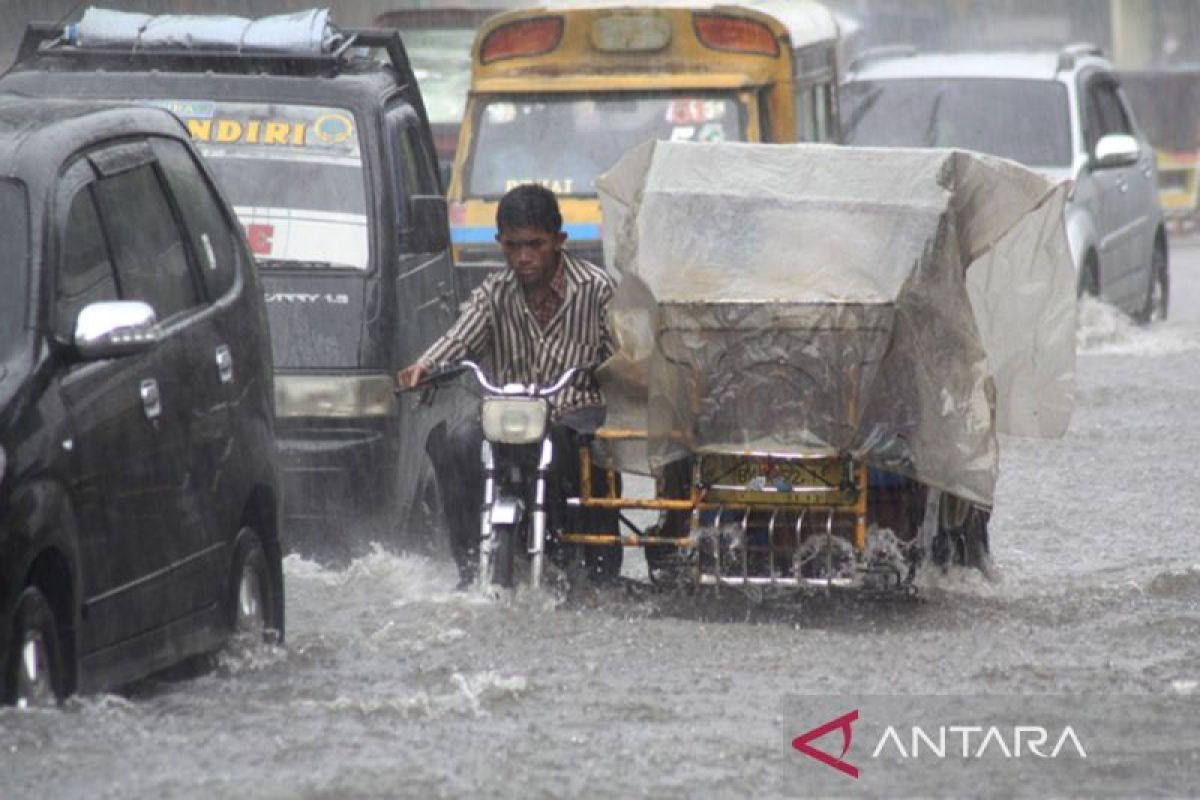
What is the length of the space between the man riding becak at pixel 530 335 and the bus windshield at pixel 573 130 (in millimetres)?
7167

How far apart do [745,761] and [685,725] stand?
462mm

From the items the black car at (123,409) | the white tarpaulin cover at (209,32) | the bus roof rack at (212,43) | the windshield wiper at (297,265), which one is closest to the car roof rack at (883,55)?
the bus roof rack at (212,43)

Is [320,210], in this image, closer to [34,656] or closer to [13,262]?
[13,262]

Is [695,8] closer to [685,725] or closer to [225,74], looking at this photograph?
[225,74]

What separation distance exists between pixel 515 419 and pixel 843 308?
1.11 meters

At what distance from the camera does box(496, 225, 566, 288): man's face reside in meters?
9.34

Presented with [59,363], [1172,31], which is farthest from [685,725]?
[1172,31]

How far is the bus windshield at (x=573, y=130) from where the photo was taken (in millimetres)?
16688

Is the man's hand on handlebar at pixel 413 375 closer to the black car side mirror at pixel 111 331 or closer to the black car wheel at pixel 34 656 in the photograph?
the black car side mirror at pixel 111 331

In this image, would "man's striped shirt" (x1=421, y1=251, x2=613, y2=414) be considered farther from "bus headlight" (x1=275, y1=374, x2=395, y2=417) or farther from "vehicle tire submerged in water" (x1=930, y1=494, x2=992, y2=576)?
"vehicle tire submerged in water" (x1=930, y1=494, x2=992, y2=576)

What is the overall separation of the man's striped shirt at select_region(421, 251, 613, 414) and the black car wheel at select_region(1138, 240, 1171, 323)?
13.1 metres

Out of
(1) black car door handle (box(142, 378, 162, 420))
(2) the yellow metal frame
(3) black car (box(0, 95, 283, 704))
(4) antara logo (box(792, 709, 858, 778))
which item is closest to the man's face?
(2) the yellow metal frame

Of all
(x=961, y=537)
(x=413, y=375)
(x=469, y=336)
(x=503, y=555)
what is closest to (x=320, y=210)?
(x=469, y=336)

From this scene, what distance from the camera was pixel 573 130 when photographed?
55.3 feet
